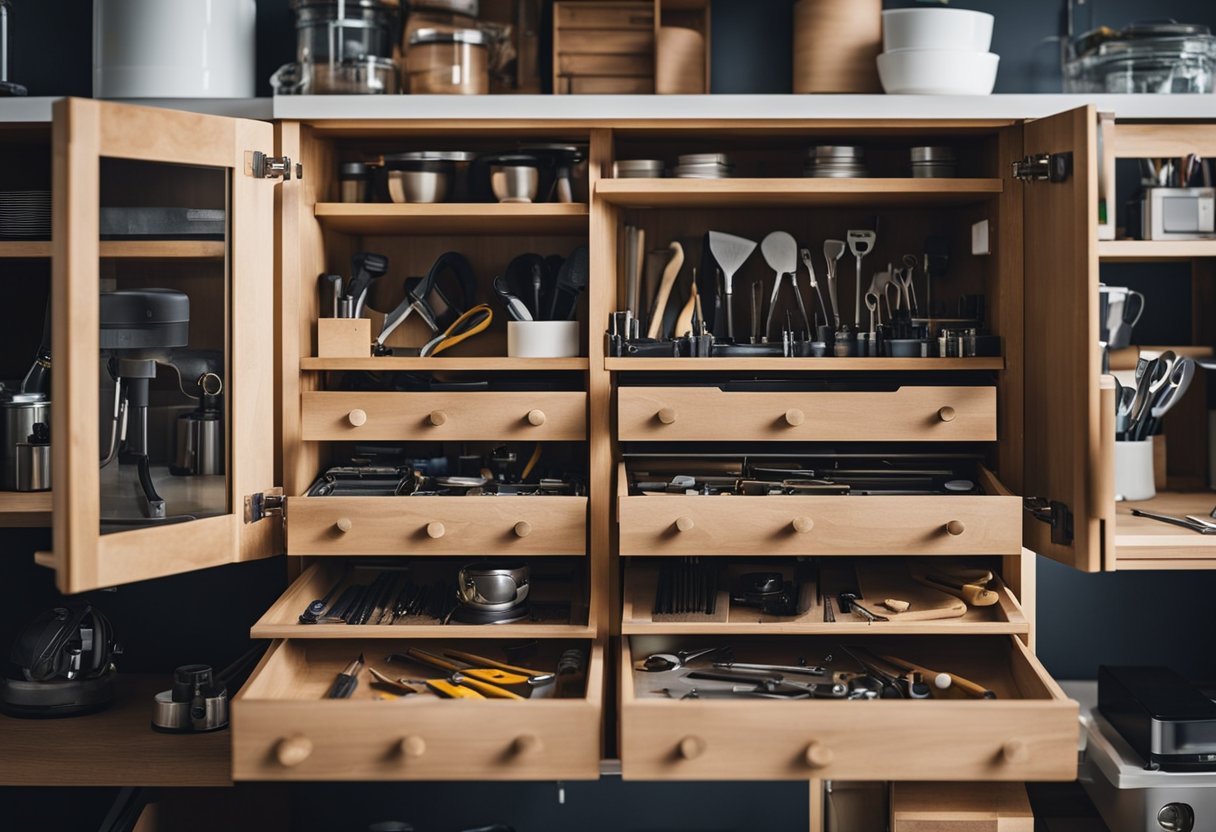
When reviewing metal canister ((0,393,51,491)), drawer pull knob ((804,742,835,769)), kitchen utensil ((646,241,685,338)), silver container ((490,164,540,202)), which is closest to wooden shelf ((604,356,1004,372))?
kitchen utensil ((646,241,685,338))

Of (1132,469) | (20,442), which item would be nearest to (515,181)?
(20,442)

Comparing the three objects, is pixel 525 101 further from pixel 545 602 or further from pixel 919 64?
pixel 545 602

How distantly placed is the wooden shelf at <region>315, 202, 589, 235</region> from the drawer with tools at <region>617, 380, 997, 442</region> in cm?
39

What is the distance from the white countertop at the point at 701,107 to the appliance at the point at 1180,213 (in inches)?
9.4

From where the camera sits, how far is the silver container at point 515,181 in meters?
2.31

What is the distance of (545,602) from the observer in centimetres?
239

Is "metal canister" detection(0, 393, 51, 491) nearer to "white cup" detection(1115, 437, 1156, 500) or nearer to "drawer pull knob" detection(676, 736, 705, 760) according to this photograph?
"drawer pull knob" detection(676, 736, 705, 760)

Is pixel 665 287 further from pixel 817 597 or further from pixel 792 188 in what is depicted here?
pixel 817 597

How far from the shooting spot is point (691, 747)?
1.85 metres

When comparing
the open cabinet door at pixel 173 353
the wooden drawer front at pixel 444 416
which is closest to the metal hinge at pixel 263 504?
the open cabinet door at pixel 173 353

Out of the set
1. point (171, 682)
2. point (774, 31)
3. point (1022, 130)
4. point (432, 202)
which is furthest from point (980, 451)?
point (171, 682)

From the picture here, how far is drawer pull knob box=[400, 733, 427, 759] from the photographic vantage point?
73.0 inches

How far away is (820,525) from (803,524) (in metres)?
0.04

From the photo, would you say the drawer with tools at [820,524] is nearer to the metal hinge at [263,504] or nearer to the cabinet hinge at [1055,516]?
the cabinet hinge at [1055,516]
